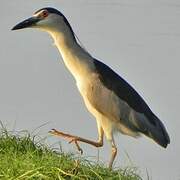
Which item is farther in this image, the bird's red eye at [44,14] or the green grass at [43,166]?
the bird's red eye at [44,14]

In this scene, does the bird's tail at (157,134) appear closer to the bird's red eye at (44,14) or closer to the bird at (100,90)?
the bird at (100,90)

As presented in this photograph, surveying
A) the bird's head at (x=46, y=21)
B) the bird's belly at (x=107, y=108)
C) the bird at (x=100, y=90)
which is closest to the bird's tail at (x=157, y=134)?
the bird at (x=100, y=90)

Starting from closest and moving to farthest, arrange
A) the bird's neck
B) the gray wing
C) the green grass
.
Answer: the green grass, the bird's neck, the gray wing

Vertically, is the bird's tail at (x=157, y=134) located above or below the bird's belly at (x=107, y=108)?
below

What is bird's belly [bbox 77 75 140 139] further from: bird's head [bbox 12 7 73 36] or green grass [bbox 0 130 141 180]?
green grass [bbox 0 130 141 180]

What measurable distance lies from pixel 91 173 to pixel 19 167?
13.5 inches

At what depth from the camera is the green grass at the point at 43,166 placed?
3820mm

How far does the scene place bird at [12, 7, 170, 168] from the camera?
513 centimetres

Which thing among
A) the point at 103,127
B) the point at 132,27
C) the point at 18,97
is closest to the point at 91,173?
the point at 103,127

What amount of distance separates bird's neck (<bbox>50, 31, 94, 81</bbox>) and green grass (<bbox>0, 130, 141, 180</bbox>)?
29.2 inches

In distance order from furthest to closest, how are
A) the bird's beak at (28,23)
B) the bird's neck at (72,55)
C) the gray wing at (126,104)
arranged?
the gray wing at (126,104) → the bird's neck at (72,55) → the bird's beak at (28,23)

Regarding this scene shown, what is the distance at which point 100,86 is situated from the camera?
5.28 metres

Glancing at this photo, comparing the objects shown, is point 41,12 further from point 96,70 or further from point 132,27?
point 132,27

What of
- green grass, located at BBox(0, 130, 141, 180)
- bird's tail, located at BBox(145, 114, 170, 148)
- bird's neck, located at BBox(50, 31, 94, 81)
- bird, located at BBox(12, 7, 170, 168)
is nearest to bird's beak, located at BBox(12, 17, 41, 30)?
bird, located at BBox(12, 7, 170, 168)
